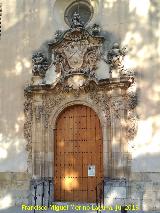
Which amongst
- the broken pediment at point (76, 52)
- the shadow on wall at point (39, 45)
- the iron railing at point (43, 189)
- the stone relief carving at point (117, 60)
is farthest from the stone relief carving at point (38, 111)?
the stone relief carving at point (117, 60)

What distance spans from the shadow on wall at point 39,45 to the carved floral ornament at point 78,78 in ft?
0.89

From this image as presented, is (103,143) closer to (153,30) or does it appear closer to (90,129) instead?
(90,129)

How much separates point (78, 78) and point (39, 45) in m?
1.88

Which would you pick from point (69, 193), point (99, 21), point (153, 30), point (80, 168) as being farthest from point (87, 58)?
point (69, 193)

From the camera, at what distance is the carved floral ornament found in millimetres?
11742

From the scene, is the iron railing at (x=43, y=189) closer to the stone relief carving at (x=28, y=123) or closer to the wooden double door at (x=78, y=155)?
the wooden double door at (x=78, y=155)

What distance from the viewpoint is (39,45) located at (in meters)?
13.1

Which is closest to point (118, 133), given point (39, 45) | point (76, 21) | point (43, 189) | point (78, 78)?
point (78, 78)

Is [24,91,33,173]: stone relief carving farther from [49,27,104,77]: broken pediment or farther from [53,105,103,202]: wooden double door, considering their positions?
[49,27,104,77]: broken pediment

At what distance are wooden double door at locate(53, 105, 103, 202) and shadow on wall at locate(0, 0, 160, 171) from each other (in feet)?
4.07

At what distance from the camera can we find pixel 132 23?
1202 centimetres

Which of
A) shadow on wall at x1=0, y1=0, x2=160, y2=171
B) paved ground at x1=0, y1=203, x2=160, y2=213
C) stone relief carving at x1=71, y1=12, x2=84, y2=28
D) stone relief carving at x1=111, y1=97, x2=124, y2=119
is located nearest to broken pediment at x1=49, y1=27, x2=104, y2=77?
stone relief carving at x1=71, y1=12, x2=84, y2=28

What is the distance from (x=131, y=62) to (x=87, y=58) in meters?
1.36

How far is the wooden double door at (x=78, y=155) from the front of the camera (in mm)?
12062
